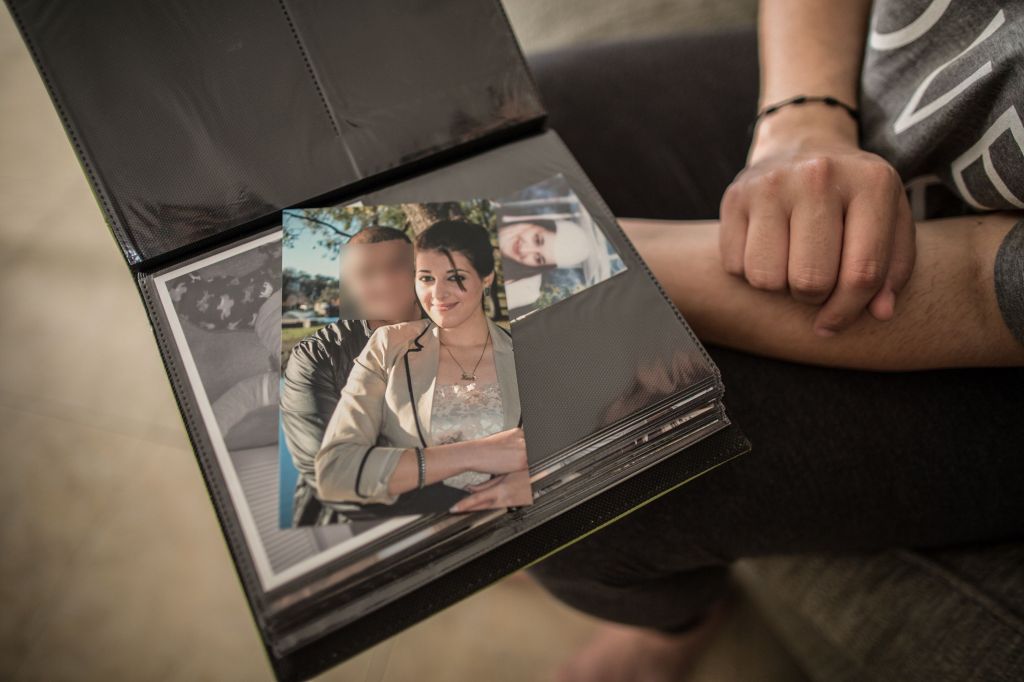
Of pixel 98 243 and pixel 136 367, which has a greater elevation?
pixel 98 243

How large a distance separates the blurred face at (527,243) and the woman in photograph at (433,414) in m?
0.05

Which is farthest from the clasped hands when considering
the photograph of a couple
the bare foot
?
the bare foot

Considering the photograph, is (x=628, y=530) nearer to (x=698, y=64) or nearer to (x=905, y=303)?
(x=905, y=303)

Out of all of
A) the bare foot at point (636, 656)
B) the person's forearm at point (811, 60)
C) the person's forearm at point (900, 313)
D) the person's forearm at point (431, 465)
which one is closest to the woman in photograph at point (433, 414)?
the person's forearm at point (431, 465)

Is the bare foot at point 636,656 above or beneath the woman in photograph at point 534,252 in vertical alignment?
beneath

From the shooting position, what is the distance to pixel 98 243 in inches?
51.0

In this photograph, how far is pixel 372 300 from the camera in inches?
16.7

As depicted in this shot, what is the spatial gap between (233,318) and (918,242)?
1.78 feet

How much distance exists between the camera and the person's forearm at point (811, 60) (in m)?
0.61

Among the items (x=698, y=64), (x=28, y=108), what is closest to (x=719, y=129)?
(x=698, y=64)

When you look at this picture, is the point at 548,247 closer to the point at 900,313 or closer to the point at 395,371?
the point at 395,371

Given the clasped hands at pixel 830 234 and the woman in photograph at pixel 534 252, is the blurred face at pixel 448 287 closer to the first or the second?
the woman in photograph at pixel 534 252

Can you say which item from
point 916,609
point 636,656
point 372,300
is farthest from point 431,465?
point 636,656

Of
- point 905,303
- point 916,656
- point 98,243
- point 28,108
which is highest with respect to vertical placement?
point 28,108
